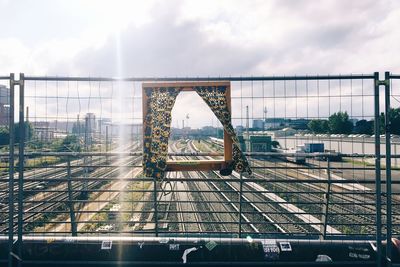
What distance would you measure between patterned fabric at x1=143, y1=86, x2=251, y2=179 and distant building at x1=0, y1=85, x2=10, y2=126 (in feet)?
6.19

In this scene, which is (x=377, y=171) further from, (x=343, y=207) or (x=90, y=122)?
(x=343, y=207)

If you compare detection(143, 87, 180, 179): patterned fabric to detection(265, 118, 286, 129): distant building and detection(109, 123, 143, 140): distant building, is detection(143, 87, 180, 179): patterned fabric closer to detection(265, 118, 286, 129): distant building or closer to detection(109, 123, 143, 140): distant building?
detection(109, 123, 143, 140): distant building

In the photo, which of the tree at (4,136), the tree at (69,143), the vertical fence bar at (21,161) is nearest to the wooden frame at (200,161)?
the tree at (69,143)

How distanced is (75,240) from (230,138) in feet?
8.70

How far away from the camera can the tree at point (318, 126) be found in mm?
3804

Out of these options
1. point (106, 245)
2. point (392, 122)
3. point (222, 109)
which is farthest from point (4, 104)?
point (392, 122)

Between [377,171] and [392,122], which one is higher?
[392,122]

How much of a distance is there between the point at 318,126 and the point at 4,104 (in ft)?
14.6

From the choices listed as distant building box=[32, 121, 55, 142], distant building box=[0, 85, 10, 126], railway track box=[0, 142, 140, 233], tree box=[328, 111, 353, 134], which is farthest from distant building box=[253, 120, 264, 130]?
distant building box=[0, 85, 10, 126]

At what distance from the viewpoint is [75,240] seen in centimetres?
379

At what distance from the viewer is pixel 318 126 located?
12.5 feet

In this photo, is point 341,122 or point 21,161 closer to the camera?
point 21,161

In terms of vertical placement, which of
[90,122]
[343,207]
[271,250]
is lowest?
[343,207]

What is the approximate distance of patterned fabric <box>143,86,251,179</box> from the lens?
3859 mm
